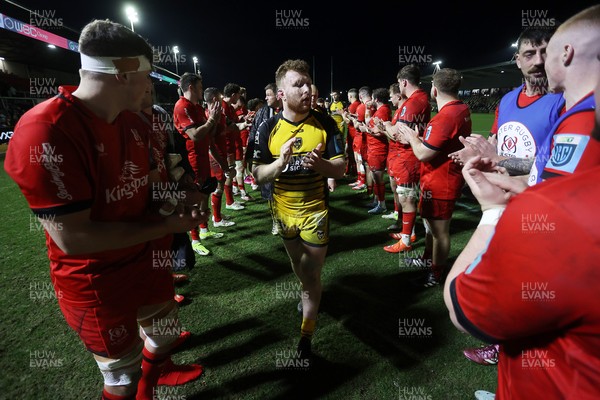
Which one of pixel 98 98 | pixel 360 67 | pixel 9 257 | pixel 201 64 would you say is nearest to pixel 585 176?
pixel 98 98

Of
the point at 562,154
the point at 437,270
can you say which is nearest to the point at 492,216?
the point at 562,154

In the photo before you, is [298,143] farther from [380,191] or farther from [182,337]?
[380,191]

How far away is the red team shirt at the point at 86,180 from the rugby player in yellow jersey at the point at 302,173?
3.44 feet

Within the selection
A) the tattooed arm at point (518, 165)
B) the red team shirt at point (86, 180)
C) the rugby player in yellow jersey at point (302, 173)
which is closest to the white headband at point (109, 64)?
the red team shirt at point (86, 180)

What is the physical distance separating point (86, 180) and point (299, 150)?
5.35 feet

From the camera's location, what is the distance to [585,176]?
71cm

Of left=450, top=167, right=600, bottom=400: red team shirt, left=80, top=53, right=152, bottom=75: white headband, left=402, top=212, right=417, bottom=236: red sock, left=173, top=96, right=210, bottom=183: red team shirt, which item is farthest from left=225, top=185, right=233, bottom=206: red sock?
left=450, top=167, right=600, bottom=400: red team shirt

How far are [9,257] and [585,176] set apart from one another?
22.8ft

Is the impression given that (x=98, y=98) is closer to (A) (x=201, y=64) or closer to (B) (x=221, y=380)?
(B) (x=221, y=380)

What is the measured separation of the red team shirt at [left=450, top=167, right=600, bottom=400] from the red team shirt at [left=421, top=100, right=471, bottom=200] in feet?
9.57

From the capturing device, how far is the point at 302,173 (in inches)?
108

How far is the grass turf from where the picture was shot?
262 cm

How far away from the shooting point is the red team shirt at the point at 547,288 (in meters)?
0.67

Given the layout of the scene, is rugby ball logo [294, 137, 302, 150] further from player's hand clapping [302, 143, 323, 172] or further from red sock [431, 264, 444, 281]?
red sock [431, 264, 444, 281]
